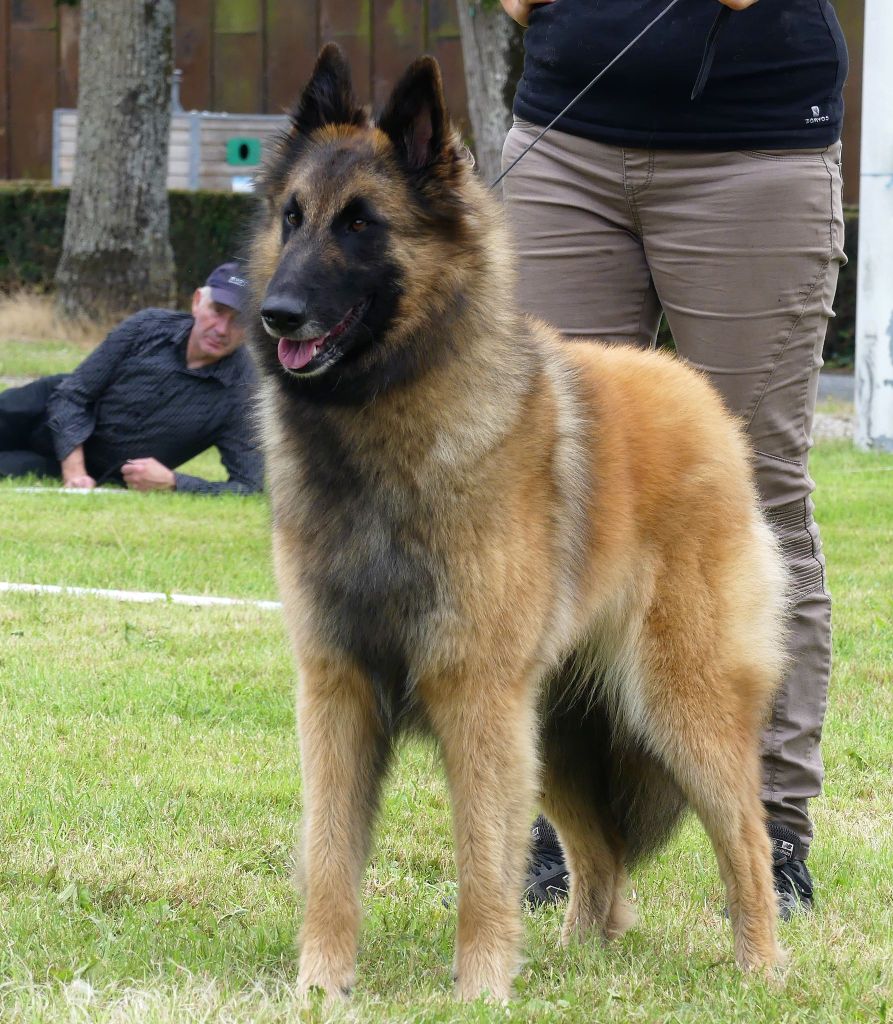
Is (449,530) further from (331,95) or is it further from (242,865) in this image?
(242,865)

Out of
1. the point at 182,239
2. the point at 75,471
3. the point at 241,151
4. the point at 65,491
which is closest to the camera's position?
the point at 65,491

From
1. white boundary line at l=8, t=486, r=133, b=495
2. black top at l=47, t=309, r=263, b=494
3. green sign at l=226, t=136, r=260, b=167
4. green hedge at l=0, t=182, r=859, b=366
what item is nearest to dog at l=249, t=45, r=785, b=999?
black top at l=47, t=309, r=263, b=494

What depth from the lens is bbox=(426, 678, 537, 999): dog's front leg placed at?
2.83 m

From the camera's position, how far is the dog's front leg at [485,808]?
2830 mm

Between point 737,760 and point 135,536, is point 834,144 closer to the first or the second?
point 737,760

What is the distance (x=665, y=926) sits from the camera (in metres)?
3.41

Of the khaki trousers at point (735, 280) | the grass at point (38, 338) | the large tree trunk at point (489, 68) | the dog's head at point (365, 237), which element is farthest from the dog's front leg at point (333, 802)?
the grass at point (38, 338)

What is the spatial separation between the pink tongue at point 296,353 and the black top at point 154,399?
220 inches

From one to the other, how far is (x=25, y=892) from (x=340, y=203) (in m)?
1.75

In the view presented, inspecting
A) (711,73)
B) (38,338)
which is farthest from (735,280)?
(38,338)

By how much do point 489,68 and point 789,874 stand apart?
1117cm

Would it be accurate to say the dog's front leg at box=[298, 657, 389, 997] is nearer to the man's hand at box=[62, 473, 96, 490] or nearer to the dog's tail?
the dog's tail

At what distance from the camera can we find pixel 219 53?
2348 cm

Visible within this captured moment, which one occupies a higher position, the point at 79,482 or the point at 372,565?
the point at 372,565
